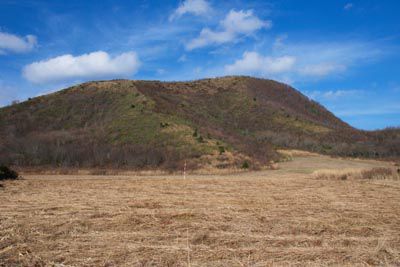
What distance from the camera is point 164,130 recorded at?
3784 cm

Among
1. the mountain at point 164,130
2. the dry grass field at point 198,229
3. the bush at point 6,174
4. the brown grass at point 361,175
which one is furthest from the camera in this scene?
the mountain at point 164,130

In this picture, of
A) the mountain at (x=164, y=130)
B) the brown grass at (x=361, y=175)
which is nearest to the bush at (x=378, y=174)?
the brown grass at (x=361, y=175)

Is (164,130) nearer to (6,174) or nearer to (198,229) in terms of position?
(6,174)

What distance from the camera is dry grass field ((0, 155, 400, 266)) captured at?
624cm

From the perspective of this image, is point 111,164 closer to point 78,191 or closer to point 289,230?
point 78,191

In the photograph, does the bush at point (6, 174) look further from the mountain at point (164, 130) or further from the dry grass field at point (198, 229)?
the mountain at point (164, 130)

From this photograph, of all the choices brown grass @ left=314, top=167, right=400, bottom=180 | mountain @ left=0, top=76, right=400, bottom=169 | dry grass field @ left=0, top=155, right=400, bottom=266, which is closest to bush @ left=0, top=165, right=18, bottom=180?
dry grass field @ left=0, top=155, right=400, bottom=266

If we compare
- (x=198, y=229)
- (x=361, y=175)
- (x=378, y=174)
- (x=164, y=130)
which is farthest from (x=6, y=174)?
(x=378, y=174)

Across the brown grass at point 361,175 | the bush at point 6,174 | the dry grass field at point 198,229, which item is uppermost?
the bush at point 6,174

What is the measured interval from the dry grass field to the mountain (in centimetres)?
1765

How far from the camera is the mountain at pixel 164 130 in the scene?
32.2 metres

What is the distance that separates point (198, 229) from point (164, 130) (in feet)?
98.1

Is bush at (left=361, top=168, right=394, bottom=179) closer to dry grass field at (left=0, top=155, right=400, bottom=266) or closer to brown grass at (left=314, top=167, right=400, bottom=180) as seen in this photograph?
brown grass at (left=314, top=167, right=400, bottom=180)

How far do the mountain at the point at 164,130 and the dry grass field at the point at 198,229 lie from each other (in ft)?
57.9
